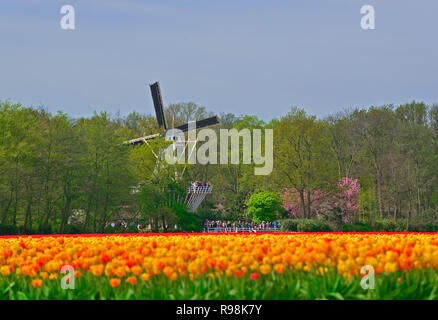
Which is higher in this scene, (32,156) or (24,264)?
(32,156)

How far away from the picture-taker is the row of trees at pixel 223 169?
37.7m

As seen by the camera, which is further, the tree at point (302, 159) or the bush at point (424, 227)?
the tree at point (302, 159)

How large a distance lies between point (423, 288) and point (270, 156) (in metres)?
49.0

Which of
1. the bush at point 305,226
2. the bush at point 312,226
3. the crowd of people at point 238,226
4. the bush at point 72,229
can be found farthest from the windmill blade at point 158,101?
the bush at point 312,226

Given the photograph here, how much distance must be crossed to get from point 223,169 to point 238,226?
16.2 meters

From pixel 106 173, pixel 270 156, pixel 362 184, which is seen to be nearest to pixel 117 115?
pixel 270 156

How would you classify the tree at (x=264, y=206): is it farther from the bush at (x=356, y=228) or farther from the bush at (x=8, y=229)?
the bush at (x=8, y=229)

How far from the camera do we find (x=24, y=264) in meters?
9.73

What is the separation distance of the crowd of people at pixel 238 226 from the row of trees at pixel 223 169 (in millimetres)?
2853

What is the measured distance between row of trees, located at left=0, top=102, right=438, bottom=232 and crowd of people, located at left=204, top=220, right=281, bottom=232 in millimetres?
2853
